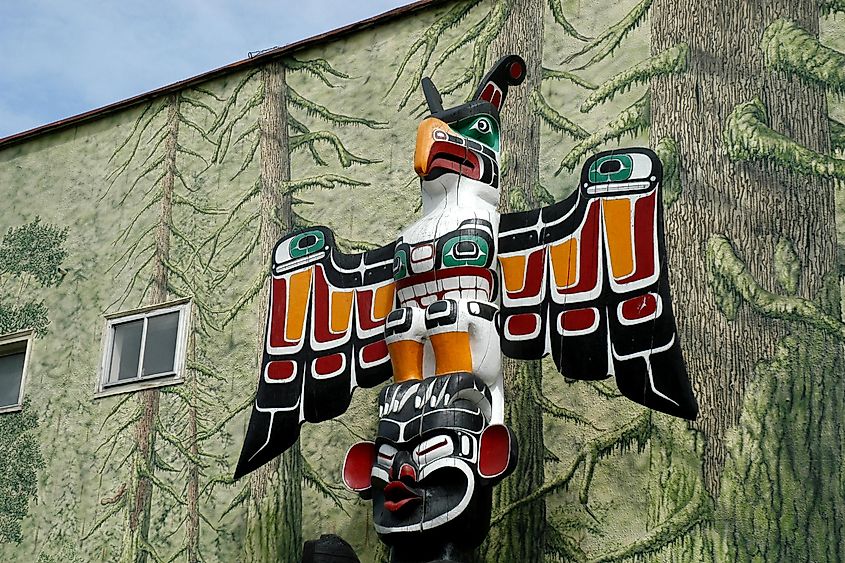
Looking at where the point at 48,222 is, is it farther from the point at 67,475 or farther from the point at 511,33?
the point at 511,33

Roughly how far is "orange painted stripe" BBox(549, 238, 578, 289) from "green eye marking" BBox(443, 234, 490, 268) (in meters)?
0.37

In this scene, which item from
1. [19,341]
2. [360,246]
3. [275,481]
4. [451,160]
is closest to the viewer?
[451,160]

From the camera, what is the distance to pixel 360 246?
27.0 feet

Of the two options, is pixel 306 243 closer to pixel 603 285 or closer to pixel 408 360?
pixel 408 360

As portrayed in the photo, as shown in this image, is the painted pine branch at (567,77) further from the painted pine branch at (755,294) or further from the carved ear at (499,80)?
the painted pine branch at (755,294)

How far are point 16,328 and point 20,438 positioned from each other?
3.25ft

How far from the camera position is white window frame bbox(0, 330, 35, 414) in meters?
9.35

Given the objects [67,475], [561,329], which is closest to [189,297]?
[67,475]

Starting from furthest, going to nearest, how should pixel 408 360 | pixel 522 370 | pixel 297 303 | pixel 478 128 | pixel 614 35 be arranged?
pixel 614 35 → pixel 522 370 → pixel 297 303 → pixel 478 128 → pixel 408 360

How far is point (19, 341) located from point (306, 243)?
3783 mm

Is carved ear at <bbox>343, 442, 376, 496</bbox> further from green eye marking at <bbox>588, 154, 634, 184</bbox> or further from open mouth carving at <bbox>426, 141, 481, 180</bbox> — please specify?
green eye marking at <bbox>588, 154, 634, 184</bbox>

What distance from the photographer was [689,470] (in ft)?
21.1

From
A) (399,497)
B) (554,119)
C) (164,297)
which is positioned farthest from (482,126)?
(164,297)

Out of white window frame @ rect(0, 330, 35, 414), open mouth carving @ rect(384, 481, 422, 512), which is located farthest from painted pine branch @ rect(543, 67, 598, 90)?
white window frame @ rect(0, 330, 35, 414)
